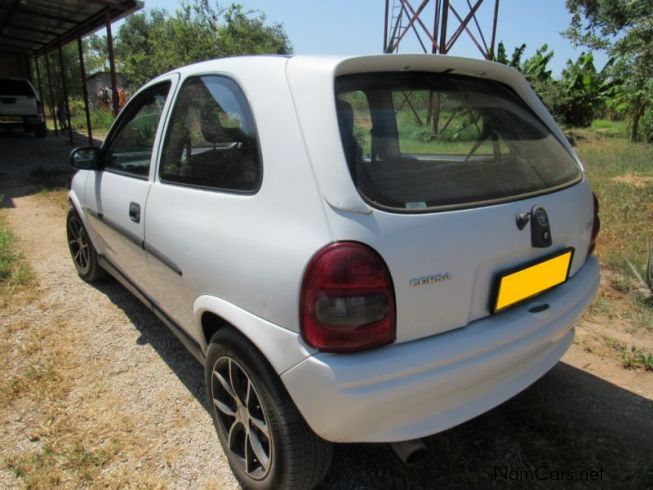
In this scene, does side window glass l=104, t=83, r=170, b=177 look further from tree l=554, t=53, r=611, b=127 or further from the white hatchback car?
tree l=554, t=53, r=611, b=127

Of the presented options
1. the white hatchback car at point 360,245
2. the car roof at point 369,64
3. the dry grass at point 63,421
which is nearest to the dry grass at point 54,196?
the dry grass at point 63,421

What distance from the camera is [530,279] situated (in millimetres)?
1805

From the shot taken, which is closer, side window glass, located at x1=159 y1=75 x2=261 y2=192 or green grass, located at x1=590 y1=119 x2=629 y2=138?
side window glass, located at x1=159 y1=75 x2=261 y2=192

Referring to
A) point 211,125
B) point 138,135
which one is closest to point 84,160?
point 138,135

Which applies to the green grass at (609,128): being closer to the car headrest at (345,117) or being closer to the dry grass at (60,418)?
the car headrest at (345,117)

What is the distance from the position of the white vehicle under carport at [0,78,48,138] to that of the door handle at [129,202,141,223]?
1543cm

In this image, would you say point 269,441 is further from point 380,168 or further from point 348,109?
point 348,109

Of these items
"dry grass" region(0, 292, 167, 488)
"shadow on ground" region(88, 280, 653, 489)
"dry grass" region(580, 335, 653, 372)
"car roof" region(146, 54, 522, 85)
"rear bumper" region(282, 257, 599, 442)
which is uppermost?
"car roof" region(146, 54, 522, 85)

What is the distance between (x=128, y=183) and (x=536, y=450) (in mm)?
2550

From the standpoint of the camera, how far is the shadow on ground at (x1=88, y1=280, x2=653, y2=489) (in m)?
1.99

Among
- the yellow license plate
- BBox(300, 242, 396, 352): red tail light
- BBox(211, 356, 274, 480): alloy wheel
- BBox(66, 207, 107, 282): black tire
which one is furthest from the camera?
BBox(66, 207, 107, 282): black tire

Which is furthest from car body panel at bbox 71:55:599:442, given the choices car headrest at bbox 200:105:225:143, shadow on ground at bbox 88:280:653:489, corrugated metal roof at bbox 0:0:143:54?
corrugated metal roof at bbox 0:0:143:54

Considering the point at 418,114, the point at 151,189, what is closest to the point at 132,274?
the point at 151,189

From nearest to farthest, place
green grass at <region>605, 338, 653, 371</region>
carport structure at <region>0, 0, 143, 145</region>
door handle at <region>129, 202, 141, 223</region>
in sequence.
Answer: door handle at <region>129, 202, 141, 223</region> → green grass at <region>605, 338, 653, 371</region> → carport structure at <region>0, 0, 143, 145</region>
